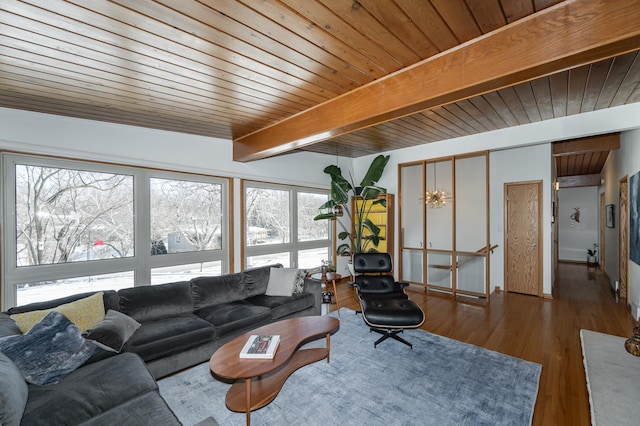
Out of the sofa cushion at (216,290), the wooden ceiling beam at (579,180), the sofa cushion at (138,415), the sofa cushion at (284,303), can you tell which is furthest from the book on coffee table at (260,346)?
the wooden ceiling beam at (579,180)

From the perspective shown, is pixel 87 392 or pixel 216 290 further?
pixel 216 290

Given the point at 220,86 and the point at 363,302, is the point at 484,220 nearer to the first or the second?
the point at 363,302

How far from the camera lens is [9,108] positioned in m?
2.90

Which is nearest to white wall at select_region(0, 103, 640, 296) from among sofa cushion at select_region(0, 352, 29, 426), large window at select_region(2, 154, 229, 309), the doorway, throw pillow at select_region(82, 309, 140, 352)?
large window at select_region(2, 154, 229, 309)

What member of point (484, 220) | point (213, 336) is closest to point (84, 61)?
point (213, 336)

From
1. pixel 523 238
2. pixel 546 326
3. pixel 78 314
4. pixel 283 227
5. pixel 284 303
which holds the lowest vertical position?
pixel 546 326

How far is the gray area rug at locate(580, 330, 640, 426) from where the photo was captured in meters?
2.02

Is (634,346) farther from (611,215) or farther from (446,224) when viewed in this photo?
(611,215)

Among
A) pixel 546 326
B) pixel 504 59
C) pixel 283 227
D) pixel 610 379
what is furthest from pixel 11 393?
pixel 546 326

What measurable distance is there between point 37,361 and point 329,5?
9.50 feet

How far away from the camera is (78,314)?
7.91 feet

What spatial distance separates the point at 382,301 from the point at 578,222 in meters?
9.13

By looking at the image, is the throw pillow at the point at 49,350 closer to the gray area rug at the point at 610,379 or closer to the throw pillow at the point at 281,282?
the throw pillow at the point at 281,282

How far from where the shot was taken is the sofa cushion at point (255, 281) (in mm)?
3806
